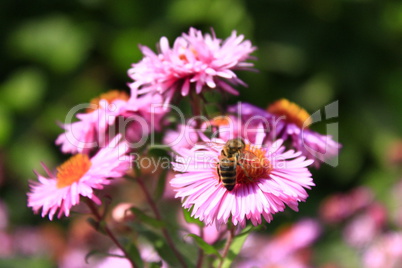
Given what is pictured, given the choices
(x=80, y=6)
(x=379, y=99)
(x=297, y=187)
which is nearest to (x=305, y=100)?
(x=379, y=99)

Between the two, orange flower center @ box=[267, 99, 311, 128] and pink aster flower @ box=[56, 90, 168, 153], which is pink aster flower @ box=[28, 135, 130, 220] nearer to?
pink aster flower @ box=[56, 90, 168, 153]

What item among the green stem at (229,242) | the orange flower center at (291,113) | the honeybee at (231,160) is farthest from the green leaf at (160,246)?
the orange flower center at (291,113)

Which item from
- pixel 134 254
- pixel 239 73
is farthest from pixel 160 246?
pixel 239 73

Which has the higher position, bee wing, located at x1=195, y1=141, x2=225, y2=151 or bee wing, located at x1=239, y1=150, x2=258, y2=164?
bee wing, located at x1=195, y1=141, x2=225, y2=151

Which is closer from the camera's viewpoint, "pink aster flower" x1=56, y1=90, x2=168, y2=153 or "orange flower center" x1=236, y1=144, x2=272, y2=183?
"orange flower center" x1=236, y1=144, x2=272, y2=183

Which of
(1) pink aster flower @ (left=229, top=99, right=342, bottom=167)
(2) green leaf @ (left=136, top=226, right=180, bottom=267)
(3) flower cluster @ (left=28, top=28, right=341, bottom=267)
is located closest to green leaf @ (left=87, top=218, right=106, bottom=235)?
(3) flower cluster @ (left=28, top=28, right=341, bottom=267)

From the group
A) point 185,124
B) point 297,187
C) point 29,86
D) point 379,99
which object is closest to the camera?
point 297,187

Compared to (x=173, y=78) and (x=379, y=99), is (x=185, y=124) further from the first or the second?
(x=379, y=99)
